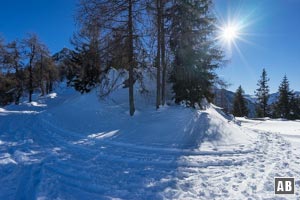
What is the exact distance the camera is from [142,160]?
20.6 feet

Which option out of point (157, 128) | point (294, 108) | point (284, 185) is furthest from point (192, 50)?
point (294, 108)

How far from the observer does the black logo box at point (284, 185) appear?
14.8 feet

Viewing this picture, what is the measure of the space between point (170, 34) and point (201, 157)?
8.84 m

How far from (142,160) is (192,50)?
9468 millimetres

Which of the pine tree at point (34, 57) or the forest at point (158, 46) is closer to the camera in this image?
the forest at point (158, 46)

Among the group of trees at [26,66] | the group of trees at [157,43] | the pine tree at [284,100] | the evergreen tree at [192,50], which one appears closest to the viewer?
the group of trees at [157,43]

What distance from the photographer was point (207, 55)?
46.0 ft

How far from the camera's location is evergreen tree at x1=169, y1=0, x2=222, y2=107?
1312 centimetres

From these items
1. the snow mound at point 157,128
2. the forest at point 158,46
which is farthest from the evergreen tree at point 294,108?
the snow mound at point 157,128

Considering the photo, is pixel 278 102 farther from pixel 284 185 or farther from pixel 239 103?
pixel 284 185

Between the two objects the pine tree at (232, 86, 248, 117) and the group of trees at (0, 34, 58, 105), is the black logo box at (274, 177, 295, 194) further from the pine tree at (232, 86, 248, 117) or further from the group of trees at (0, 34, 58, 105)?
the pine tree at (232, 86, 248, 117)

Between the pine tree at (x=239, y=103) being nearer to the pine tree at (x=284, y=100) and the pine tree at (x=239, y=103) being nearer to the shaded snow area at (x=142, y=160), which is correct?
the pine tree at (x=284, y=100)

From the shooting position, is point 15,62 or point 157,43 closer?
point 157,43

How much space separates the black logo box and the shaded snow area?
0.11m
